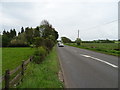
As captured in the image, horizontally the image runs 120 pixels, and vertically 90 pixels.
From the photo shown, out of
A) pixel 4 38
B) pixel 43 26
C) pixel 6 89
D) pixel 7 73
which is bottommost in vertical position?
pixel 6 89

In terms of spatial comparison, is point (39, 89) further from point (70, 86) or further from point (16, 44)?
point (16, 44)

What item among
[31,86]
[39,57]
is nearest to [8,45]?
[39,57]

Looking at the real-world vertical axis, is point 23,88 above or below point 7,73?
below

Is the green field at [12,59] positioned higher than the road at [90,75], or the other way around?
the green field at [12,59]

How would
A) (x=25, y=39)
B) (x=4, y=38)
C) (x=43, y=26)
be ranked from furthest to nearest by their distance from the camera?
(x=25, y=39) → (x=4, y=38) → (x=43, y=26)

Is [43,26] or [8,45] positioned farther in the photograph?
[8,45]

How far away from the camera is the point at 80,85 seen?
4660 millimetres

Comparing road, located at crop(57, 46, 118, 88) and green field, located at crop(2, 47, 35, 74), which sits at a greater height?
green field, located at crop(2, 47, 35, 74)

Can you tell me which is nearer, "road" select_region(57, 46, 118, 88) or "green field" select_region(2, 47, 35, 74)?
"road" select_region(57, 46, 118, 88)

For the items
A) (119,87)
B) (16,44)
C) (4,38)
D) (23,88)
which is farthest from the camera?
(16,44)

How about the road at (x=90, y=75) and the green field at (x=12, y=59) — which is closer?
the road at (x=90, y=75)

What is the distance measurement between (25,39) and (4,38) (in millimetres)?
10068

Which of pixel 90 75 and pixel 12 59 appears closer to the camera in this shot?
pixel 90 75

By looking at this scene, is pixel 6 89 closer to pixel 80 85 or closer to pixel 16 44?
pixel 80 85
